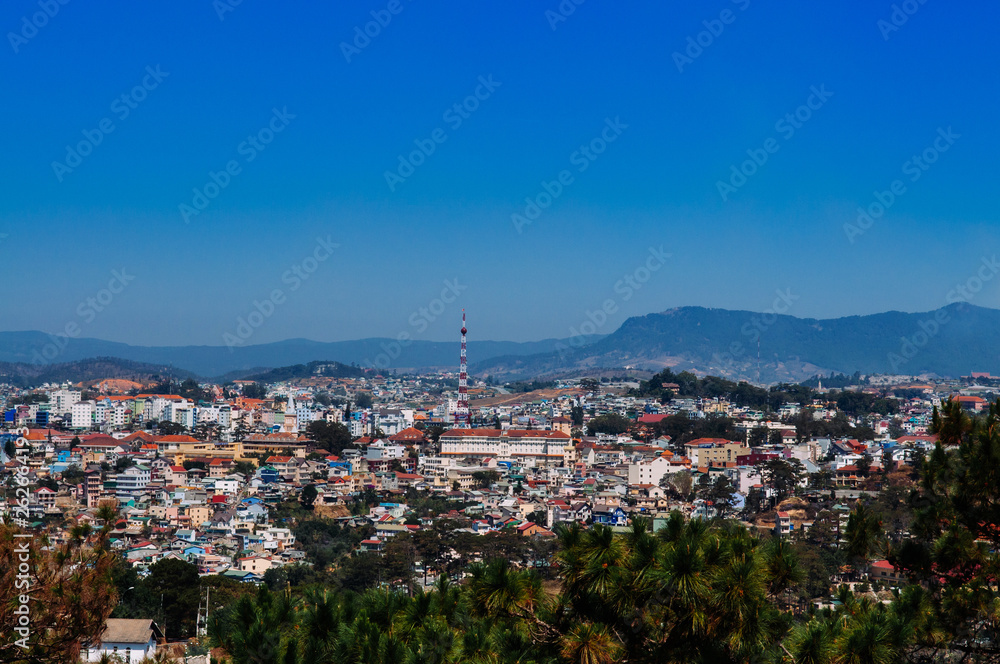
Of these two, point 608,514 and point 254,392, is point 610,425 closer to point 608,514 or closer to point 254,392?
point 608,514

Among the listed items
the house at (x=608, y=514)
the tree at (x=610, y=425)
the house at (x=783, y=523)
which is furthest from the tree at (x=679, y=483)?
the tree at (x=610, y=425)

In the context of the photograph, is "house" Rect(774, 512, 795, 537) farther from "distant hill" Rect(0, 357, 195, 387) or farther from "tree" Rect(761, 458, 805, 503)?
"distant hill" Rect(0, 357, 195, 387)

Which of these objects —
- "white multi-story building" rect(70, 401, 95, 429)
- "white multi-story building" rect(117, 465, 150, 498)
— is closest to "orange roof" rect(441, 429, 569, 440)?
"white multi-story building" rect(117, 465, 150, 498)

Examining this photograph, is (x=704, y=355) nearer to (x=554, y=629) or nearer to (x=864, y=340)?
(x=864, y=340)

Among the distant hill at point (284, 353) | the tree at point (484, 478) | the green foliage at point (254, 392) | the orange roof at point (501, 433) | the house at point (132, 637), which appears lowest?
the tree at point (484, 478)

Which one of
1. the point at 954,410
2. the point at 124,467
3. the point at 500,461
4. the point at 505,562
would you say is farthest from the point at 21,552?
the point at 500,461

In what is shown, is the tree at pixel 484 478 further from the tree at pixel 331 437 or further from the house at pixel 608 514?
the tree at pixel 331 437
